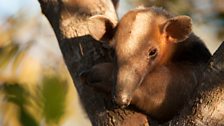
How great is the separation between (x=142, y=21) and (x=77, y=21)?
0.49 meters

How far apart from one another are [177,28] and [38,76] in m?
0.87

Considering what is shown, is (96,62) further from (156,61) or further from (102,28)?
(156,61)

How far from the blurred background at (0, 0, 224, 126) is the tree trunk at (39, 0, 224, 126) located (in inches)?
5.2

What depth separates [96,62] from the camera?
436 centimetres

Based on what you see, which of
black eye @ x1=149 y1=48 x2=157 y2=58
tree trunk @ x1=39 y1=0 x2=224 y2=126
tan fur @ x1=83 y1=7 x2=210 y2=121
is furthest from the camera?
black eye @ x1=149 y1=48 x2=157 y2=58

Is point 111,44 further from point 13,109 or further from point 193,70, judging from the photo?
point 13,109

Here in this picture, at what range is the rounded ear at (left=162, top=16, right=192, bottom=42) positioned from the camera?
13.9 feet

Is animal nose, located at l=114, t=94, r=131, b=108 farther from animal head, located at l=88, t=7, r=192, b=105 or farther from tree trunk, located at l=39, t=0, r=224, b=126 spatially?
tree trunk, located at l=39, t=0, r=224, b=126

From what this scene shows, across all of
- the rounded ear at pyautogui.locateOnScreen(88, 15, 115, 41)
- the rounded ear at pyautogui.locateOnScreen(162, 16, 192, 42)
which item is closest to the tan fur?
the rounded ear at pyautogui.locateOnScreen(162, 16, 192, 42)

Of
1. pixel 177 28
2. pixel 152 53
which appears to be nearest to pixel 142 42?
pixel 152 53

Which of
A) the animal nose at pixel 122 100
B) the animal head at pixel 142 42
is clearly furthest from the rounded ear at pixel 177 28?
the animal nose at pixel 122 100

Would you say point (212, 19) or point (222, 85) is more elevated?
point (222, 85)

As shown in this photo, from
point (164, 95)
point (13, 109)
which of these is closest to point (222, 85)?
point (164, 95)

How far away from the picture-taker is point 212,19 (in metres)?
5.82
